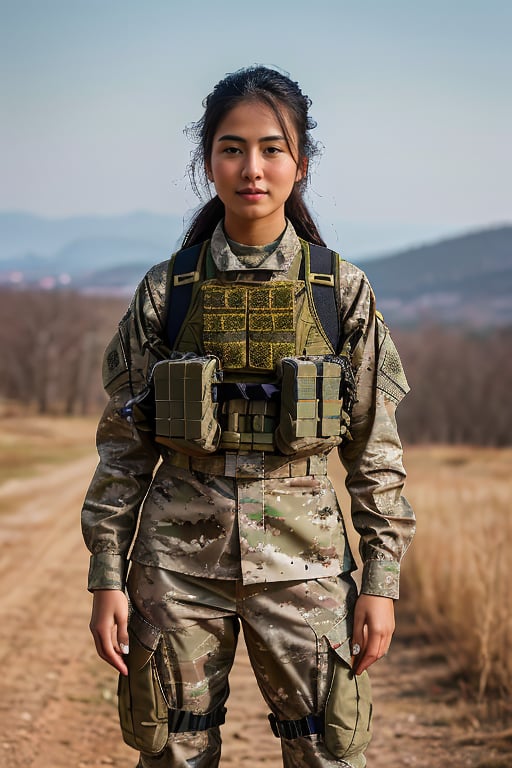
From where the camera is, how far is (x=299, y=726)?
8.27ft

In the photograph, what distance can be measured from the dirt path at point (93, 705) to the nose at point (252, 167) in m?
2.81

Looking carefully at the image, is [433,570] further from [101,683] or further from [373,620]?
[373,620]

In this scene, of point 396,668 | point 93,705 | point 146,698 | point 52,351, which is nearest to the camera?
point 146,698

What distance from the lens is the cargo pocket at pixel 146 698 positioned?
8.20 feet

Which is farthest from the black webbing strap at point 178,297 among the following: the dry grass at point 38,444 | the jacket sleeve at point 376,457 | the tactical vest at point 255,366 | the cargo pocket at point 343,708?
the dry grass at point 38,444

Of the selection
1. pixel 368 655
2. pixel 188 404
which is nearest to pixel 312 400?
pixel 188 404

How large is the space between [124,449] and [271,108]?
3.12 ft

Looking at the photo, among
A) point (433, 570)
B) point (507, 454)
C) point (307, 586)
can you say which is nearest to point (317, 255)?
point (307, 586)

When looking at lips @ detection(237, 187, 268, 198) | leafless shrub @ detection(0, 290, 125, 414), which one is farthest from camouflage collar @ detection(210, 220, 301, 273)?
leafless shrub @ detection(0, 290, 125, 414)

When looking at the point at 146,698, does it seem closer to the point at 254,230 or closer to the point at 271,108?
the point at 254,230

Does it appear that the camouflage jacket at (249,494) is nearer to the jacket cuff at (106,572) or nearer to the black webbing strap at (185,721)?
the jacket cuff at (106,572)

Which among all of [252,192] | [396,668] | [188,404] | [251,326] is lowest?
[396,668]

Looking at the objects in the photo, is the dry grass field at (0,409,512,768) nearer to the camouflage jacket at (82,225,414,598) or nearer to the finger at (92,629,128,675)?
the finger at (92,629,128,675)

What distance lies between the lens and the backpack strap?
2.54m
